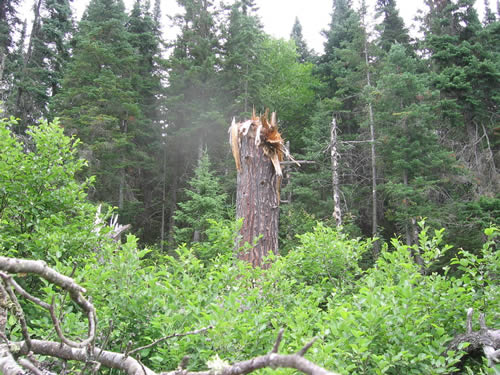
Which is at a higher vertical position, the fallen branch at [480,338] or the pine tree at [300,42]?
the pine tree at [300,42]

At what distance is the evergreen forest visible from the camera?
2058 millimetres

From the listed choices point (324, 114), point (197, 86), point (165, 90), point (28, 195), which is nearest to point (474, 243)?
point (324, 114)

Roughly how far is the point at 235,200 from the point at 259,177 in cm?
1323

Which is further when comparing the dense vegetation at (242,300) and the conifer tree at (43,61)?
the conifer tree at (43,61)

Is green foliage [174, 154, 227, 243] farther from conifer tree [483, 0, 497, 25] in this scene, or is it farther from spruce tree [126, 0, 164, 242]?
conifer tree [483, 0, 497, 25]

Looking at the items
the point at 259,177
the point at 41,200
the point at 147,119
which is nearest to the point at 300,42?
the point at 147,119

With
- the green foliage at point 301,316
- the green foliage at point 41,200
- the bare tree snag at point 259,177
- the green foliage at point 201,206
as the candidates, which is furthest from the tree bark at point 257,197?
the green foliage at point 201,206

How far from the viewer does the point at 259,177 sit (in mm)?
5406

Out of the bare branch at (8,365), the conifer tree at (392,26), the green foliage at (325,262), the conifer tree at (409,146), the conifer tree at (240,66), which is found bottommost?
the bare branch at (8,365)

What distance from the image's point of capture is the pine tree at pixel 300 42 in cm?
3006

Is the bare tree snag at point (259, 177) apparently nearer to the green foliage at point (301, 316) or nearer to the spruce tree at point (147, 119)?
the green foliage at point (301, 316)

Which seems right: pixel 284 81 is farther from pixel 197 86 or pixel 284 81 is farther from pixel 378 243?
pixel 378 243

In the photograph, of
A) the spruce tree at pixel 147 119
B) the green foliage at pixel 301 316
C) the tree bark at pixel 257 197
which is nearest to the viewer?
the green foliage at pixel 301 316

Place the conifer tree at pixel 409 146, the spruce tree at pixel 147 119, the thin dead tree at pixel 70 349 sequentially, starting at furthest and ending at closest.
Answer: the spruce tree at pixel 147 119
the conifer tree at pixel 409 146
the thin dead tree at pixel 70 349
